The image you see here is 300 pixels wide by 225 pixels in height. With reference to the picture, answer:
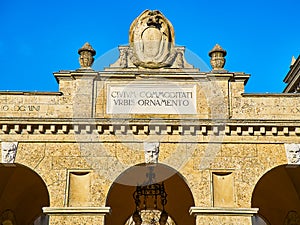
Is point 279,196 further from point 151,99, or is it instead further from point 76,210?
point 76,210

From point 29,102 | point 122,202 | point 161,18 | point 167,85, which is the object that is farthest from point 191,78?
point 122,202

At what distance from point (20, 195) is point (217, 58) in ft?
29.9

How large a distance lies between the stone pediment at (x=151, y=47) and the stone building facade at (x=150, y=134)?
5cm

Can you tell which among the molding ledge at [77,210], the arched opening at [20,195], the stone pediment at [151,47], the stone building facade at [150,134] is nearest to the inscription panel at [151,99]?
the stone building facade at [150,134]

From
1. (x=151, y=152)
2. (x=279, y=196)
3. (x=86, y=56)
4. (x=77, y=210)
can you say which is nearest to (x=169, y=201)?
(x=279, y=196)

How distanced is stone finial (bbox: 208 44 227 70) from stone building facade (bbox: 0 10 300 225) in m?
0.03

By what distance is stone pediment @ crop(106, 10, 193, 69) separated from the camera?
20.2m

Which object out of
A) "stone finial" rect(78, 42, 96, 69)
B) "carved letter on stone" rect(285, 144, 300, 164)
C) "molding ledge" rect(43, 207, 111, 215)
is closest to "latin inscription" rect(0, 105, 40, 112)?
"stone finial" rect(78, 42, 96, 69)

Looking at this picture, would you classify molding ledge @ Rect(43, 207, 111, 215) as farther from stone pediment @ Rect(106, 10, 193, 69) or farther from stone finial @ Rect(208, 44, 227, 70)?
stone finial @ Rect(208, 44, 227, 70)

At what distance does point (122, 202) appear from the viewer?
24.2 meters

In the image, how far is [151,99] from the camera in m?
19.5

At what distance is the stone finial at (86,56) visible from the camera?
1992cm

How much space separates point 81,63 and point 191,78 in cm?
368

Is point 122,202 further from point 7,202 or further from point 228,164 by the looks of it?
point 228,164
